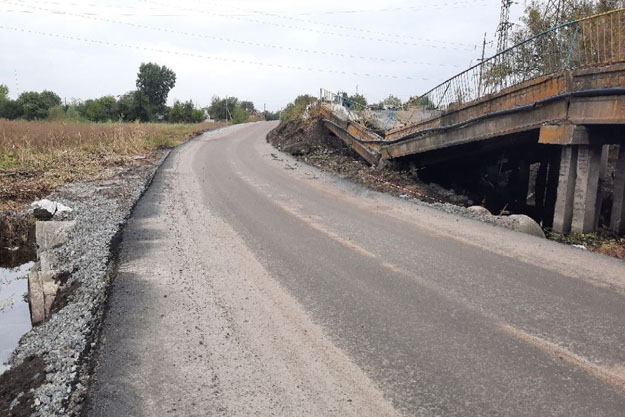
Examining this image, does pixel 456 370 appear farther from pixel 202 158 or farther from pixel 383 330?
pixel 202 158

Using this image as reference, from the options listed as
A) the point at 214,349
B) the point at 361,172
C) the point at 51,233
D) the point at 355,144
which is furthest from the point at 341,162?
the point at 214,349

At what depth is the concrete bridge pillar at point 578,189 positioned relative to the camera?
955 centimetres

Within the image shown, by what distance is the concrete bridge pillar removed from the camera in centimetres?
955

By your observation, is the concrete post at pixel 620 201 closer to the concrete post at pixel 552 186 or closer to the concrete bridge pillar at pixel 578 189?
the concrete bridge pillar at pixel 578 189

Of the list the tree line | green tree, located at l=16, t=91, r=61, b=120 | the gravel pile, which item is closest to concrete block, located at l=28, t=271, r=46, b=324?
the gravel pile

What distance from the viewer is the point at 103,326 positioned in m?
4.77

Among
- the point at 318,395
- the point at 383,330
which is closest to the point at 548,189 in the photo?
the point at 383,330

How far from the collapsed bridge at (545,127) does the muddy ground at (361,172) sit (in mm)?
547

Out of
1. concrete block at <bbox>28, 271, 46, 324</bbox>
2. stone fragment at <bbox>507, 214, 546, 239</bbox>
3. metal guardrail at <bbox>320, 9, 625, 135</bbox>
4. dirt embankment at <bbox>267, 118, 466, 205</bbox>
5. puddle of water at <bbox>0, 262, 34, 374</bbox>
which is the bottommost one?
puddle of water at <bbox>0, 262, 34, 374</bbox>

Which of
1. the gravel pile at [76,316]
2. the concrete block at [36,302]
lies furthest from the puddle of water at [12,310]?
the gravel pile at [76,316]

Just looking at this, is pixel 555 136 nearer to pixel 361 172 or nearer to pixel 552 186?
pixel 552 186

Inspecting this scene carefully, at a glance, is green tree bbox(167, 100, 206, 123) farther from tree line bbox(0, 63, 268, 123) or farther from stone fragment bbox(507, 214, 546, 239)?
stone fragment bbox(507, 214, 546, 239)

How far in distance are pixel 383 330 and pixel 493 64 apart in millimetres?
10475

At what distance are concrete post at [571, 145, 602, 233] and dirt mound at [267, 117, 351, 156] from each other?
12011mm
